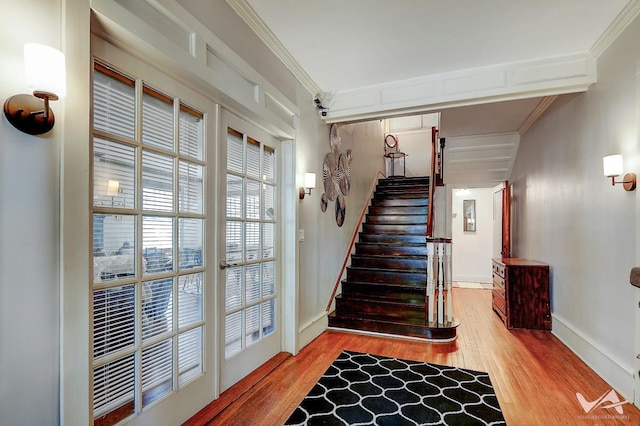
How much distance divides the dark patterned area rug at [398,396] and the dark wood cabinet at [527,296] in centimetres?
158

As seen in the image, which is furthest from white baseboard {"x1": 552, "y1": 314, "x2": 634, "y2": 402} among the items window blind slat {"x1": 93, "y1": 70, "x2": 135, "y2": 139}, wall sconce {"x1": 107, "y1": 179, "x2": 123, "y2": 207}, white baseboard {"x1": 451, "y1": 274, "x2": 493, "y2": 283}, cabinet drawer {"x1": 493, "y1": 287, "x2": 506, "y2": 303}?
white baseboard {"x1": 451, "y1": 274, "x2": 493, "y2": 283}

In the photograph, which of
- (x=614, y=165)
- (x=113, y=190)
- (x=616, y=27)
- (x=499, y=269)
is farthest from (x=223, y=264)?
(x=499, y=269)

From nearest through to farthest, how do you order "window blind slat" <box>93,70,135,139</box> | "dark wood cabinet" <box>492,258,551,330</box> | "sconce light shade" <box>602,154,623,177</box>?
1. "window blind slat" <box>93,70,135,139</box>
2. "sconce light shade" <box>602,154,623,177</box>
3. "dark wood cabinet" <box>492,258,551,330</box>

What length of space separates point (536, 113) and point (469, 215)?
12.7 ft

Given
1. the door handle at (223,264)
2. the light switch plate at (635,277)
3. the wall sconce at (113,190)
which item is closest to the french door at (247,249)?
the door handle at (223,264)

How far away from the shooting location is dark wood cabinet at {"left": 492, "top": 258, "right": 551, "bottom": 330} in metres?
3.89

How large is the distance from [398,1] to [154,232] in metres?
2.19

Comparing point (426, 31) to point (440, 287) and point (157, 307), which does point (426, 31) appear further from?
point (157, 307)

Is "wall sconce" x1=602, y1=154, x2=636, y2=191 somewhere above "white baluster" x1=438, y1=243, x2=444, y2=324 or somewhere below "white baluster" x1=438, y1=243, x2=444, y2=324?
above

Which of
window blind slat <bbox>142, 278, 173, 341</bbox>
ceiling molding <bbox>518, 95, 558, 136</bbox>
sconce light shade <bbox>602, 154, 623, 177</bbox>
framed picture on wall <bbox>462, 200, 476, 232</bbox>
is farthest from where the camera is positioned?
framed picture on wall <bbox>462, 200, 476, 232</bbox>

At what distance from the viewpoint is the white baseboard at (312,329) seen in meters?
3.36

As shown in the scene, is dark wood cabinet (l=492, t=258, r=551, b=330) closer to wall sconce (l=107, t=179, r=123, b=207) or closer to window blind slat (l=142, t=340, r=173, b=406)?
window blind slat (l=142, t=340, r=173, b=406)

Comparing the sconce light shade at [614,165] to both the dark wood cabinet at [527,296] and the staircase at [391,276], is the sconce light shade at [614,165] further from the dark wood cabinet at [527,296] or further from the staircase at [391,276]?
the staircase at [391,276]

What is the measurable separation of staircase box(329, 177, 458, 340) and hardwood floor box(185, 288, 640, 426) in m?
0.17
